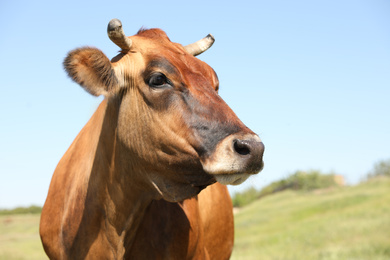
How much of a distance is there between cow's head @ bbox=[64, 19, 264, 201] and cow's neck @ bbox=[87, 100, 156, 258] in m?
0.09

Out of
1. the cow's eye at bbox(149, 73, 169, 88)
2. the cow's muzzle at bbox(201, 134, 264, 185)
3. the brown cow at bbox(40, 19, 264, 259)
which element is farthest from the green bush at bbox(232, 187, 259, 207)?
the cow's muzzle at bbox(201, 134, 264, 185)

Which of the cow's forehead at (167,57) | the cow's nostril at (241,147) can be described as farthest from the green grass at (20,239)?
the cow's nostril at (241,147)

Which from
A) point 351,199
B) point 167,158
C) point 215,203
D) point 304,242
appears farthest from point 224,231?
point 351,199

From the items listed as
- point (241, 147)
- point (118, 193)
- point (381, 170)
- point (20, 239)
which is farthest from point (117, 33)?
point (381, 170)

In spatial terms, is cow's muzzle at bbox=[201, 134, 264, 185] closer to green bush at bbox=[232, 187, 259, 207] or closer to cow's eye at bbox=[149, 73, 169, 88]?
cow's eye at bbox=[149, 73, 169, 88]

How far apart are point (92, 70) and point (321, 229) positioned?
19.7m

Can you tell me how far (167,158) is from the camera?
11.0ft

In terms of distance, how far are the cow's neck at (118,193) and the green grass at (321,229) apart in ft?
34.5

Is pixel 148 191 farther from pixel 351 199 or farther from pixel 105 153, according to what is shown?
pixel 351 199

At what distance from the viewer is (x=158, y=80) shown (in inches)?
137

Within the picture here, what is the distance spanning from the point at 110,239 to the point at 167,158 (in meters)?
1.05

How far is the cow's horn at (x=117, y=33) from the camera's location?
3592mm

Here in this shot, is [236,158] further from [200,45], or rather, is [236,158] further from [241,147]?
[200,45]

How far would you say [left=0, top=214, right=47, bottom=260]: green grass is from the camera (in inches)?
676
